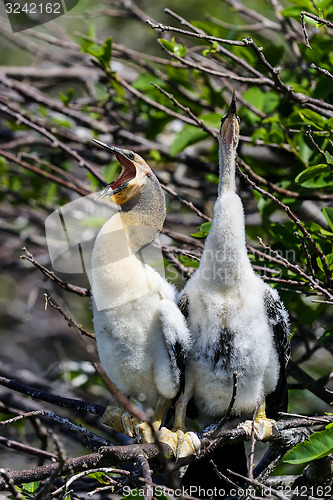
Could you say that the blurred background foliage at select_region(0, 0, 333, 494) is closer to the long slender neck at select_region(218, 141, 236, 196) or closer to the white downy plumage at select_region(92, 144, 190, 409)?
the long slender neck at select_region(218, 141, 236, 196)

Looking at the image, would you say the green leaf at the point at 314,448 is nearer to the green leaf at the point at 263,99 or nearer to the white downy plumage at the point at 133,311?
the white downy plumage at the point at 133,311

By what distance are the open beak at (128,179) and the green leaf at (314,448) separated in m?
1.20

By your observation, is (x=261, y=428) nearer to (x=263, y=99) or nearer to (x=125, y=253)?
(x=125, y=253)

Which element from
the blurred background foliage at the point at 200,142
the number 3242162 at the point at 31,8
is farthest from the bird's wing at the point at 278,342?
the number 3242162 at the point at 31,8

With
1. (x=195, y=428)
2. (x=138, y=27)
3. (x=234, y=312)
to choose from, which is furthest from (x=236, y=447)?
(x=138, y=27)

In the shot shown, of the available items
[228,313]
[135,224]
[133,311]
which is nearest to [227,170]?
[135,224]

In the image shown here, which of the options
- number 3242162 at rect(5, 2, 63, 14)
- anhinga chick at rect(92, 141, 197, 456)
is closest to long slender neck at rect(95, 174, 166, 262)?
anhinga chick at rect(92, 141, 197, 456)

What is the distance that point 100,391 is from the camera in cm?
487

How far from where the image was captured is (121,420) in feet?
8.60

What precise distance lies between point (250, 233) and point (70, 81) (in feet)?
7.45

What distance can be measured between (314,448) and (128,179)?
1315 millimetres

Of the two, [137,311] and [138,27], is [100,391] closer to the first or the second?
[137,311]

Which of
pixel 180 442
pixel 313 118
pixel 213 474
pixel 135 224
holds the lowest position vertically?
pixel 213 474

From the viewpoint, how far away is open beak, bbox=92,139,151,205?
8.52ft
